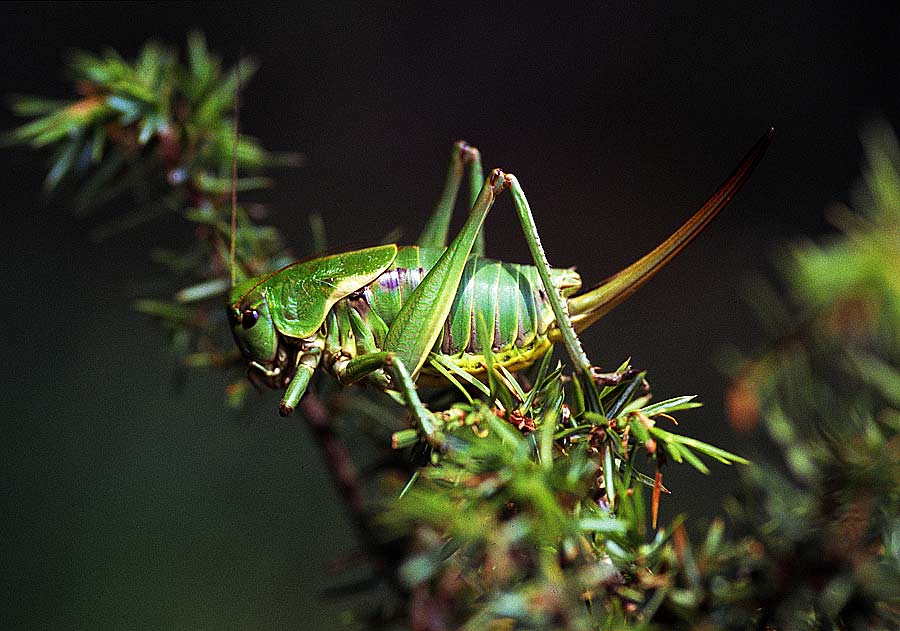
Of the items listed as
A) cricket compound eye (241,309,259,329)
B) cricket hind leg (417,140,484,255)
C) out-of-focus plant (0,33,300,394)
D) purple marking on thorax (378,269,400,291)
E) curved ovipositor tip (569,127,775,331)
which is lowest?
curved ovipositor tip (569,127,775,331)

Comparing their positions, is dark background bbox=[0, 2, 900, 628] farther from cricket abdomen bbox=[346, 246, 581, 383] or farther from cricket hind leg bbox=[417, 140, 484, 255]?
cricket abdomen bbox=[346, 246, 581, 383]

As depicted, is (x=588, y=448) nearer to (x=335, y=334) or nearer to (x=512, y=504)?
(x=512, y=504)

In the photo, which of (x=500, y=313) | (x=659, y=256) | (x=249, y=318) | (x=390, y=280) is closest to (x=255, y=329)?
(x=249, y=318)

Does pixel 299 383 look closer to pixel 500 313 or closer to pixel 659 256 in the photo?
pixel 500 313

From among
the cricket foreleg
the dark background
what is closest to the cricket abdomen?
the cricket foreleg

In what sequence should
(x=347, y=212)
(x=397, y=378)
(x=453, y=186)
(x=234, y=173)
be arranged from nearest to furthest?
(x=397, y=378) < (x=234, y=173) < (x=453, y=186) < (x=347, y=212)
